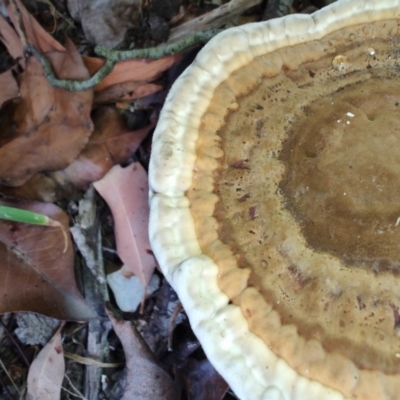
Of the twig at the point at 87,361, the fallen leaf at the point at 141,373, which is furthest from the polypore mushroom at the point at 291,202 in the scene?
the twig at the point at 87,361

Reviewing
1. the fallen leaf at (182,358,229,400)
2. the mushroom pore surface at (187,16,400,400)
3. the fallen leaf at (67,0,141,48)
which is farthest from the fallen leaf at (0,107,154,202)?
the fallen leaf at (182,358,229,400)

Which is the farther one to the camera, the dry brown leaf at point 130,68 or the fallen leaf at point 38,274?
the dry brown leaf at point 130,68

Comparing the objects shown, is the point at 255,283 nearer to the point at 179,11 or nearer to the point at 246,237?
the point at 246,237

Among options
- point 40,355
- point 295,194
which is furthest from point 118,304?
point 295,194

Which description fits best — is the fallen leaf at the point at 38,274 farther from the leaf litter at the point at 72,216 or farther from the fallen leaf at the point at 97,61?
the fallen leaf at the point at 97,61

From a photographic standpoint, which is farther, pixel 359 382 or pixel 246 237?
pixel 246 237

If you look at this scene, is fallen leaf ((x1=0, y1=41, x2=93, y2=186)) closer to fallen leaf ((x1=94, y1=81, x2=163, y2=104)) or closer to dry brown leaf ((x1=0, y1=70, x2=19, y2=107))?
dry brown leaf ((x1=0, y1=70, x2=19, y2=107))
